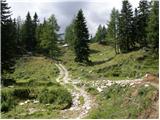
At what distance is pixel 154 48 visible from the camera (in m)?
64.1

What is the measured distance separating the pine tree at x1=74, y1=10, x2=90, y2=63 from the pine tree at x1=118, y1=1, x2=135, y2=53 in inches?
308

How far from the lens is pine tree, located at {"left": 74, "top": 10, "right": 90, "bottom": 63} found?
243ft

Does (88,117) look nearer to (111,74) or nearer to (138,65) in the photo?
(111,74)

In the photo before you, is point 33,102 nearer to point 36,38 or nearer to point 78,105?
point 78,105

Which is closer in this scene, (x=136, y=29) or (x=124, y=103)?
(x=124, y=103)

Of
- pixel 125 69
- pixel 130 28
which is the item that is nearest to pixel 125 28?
pixel 130 28

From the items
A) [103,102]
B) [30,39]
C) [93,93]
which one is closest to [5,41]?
[93,93]

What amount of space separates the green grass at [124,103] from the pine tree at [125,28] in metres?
43.5

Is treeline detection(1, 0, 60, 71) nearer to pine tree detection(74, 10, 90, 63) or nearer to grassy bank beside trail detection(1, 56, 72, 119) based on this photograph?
pine tree detection(74, 10, 90, 63)

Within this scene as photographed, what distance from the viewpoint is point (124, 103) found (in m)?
28.7

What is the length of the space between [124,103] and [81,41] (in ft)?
152

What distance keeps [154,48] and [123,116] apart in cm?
4014

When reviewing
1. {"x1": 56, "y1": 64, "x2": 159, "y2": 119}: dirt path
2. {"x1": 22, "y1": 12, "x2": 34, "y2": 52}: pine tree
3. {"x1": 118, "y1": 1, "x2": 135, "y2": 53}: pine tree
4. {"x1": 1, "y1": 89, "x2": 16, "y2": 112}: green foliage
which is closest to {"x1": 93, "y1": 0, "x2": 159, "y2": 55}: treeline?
{"x1": 118, "y1": 1, "x2": 135, "y2": 53}: pine tree

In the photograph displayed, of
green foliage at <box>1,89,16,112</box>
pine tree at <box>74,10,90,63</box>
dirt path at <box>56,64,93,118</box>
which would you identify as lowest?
dirt path at <box>56,64,93,118</box>
